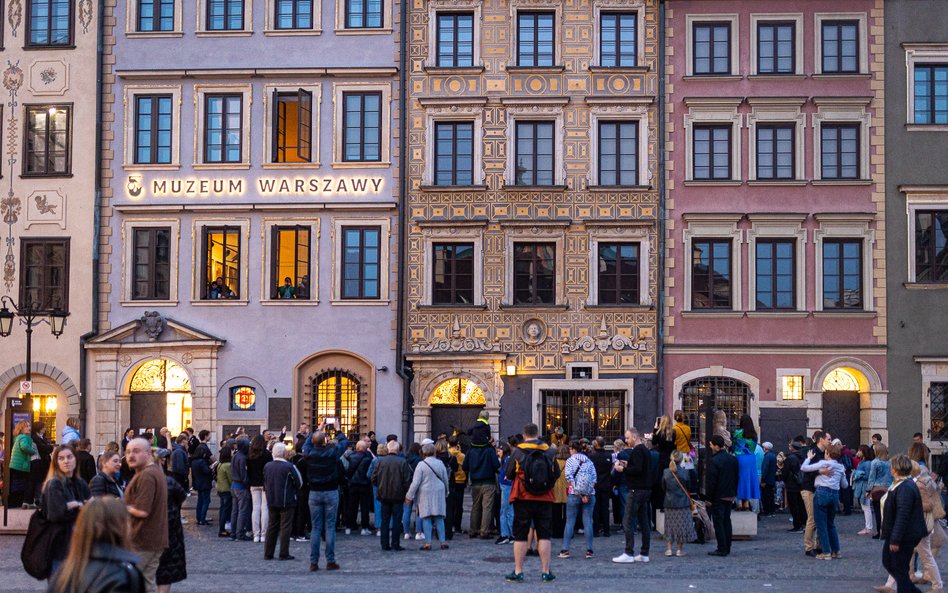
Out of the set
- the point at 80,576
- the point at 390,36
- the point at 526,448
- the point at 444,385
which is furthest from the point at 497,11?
the point at 80,576

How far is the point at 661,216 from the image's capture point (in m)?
31.4

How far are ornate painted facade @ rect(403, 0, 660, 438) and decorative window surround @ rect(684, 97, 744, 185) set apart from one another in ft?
2.79

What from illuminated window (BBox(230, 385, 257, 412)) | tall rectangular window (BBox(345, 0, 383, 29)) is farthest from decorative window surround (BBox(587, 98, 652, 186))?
illuminated window (BBox(230, 385, 257, 412))

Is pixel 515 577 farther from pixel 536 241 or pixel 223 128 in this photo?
pixel 223 128

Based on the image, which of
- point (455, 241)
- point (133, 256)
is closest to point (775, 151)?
point (455, 241)

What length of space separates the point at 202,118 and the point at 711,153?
13.4 m

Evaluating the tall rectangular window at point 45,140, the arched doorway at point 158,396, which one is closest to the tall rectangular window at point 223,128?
the tall rectangular window at point 45,140

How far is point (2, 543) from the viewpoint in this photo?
65.2 ft

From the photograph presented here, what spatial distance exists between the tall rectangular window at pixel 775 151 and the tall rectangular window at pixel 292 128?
11.7 meters

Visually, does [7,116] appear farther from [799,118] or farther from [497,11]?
[799,118]

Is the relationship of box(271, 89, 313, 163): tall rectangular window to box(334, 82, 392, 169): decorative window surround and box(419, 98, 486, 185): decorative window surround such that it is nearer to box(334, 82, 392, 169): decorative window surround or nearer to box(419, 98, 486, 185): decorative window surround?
box(334, 82, 392, 169): decorative window surround

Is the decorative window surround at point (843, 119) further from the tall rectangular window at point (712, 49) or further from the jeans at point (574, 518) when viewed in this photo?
the jeans at point (574, 518)

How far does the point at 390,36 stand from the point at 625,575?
19.2m

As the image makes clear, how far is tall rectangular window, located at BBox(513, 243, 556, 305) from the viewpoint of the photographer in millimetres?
31641
